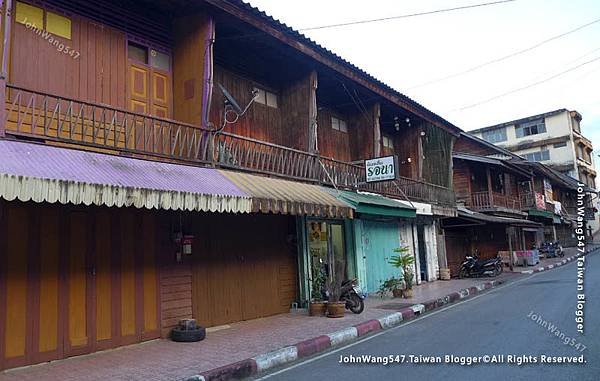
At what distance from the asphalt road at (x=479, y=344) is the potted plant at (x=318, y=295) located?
2.07m

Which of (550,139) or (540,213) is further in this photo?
(550,139)

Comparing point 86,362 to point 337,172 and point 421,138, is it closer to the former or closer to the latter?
point 337,172

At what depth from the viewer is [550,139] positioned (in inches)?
1858

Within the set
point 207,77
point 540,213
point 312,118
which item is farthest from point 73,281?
point 540,213

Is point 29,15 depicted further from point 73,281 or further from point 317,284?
point 317,284

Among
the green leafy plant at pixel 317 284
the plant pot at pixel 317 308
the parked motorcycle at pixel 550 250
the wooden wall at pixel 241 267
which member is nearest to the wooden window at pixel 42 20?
the wooden wall at pixel 241 267

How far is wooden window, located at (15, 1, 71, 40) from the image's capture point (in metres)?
7.66

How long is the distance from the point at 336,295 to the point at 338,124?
7.29 metres

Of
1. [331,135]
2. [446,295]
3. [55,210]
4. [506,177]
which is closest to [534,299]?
[446,295]

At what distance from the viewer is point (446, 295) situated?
13.9 metres

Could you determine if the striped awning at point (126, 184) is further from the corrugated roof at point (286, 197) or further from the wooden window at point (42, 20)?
the wooden window at point (42, 20)

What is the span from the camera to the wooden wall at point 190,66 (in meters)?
9.25

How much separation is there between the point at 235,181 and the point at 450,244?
16.7 metres

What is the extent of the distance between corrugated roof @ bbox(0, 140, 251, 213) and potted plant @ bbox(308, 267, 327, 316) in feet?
13.4
